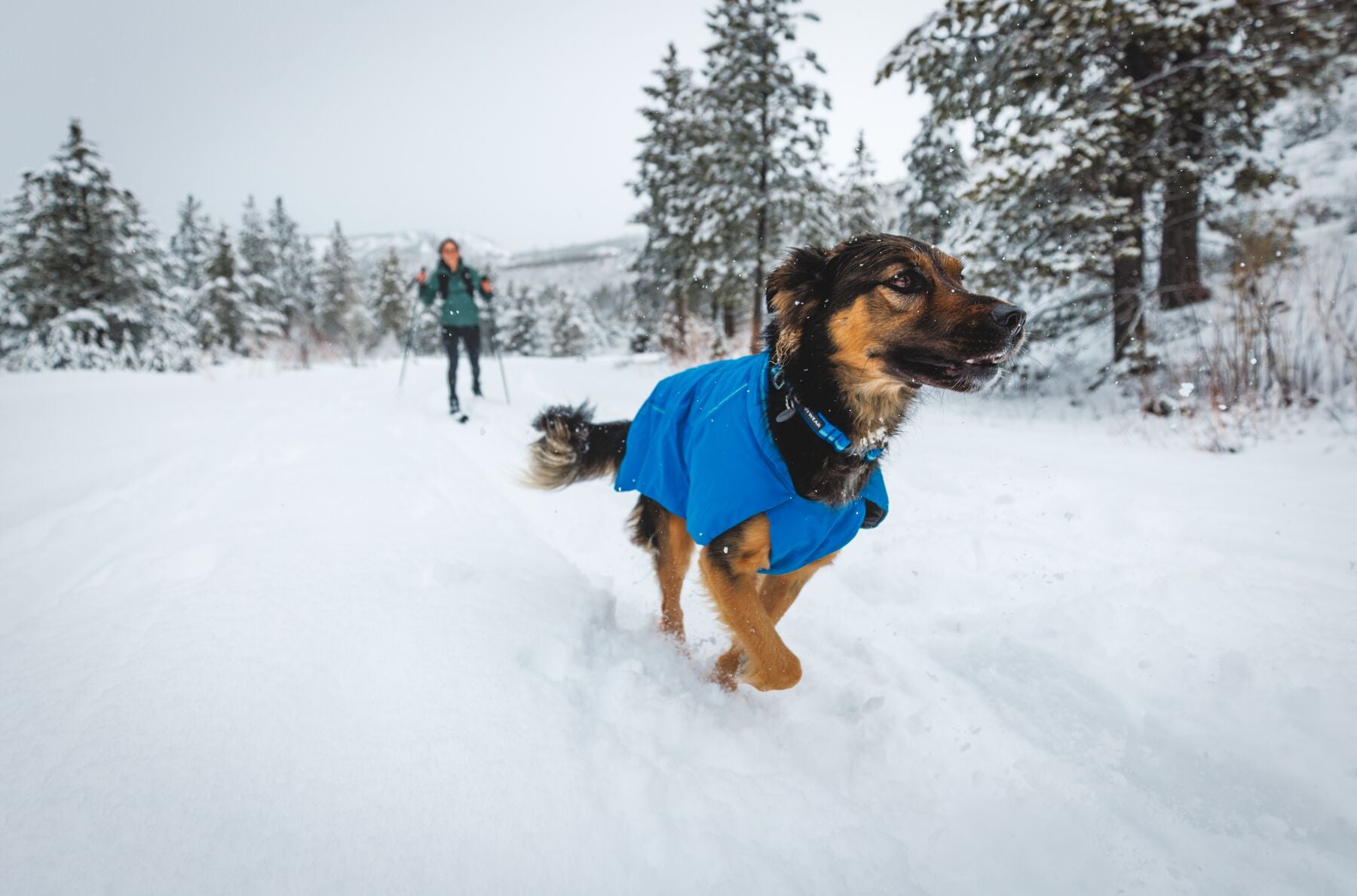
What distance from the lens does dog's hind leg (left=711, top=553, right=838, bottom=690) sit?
Result: 2549mm

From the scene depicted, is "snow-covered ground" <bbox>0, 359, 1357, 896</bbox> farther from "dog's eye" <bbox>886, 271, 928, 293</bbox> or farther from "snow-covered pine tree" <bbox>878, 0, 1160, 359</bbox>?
"snow-covered pine tree" <bbox>878, 0, 1160, 359</bbox>

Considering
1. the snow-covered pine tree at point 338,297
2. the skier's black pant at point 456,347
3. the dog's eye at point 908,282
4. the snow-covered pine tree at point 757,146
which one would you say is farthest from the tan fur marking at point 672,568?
the snow-covered pine tree at point 338,297

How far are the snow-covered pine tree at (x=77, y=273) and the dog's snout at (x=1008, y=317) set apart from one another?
2250cm

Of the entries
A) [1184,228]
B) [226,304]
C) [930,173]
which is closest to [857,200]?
[930,173]

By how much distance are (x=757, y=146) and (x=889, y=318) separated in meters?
17.0

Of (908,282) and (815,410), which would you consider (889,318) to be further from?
(815,410)

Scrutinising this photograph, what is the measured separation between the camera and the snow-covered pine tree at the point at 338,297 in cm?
4675

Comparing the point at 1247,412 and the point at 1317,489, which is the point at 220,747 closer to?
the point at 1317,489

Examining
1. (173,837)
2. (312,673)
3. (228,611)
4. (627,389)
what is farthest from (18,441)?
(627,389)

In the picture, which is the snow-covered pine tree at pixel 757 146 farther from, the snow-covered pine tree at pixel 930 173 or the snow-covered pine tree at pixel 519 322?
the snow-covered pine tree at pixel 519 322

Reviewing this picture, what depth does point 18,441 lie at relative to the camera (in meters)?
5.07

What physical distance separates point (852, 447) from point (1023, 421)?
669 centimetres

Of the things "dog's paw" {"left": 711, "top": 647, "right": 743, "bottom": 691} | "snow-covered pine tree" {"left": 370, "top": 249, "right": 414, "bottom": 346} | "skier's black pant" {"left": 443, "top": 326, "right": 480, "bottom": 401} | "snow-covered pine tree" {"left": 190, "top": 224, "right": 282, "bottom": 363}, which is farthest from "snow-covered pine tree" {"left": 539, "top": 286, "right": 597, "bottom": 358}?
"dog's paw" {"left": 711, "top": 647, "right": 743, "bottom": 691}

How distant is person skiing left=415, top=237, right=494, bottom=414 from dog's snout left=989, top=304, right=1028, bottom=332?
24.8 ft
